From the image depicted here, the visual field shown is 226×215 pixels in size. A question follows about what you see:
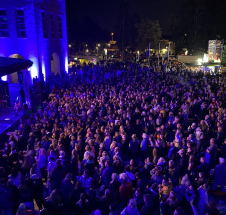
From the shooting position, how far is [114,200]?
4676mm

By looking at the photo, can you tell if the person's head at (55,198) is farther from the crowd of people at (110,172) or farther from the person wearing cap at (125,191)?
the person wearing cap at (125,191)

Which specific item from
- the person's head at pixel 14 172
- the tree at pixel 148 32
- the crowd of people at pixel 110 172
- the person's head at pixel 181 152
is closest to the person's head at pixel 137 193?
the crowd of people at pixel 110 172

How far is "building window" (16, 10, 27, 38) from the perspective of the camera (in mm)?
19312

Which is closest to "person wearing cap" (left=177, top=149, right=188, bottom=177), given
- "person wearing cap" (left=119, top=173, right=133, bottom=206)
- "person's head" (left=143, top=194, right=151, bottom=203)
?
"person wearing cap" (left=119, top=173, right=133, bottom=206)

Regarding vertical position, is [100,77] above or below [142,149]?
above

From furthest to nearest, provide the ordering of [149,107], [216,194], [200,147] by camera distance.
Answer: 1. [149,107]
2. [200,147]
3. [216,194]

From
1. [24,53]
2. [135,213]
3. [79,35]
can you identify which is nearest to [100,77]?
[24,53]

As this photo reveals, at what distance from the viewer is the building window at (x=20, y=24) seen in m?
19.3

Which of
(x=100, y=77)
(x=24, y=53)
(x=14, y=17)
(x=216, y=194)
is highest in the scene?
(x=14, y=17)

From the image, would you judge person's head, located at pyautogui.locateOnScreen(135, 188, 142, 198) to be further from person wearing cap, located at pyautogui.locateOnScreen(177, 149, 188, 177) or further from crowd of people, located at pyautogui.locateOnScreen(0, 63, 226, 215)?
person wearing cap, located at pyautogui.locateOnScreen(177, 149, 188, 177)

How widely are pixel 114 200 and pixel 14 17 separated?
64.6 ft

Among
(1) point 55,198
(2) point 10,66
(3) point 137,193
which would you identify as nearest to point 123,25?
(2) point 10,66

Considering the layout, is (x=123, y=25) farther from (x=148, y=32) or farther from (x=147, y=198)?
(x=147, y=198)

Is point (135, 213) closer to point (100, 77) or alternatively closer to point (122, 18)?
point (100, 77)
